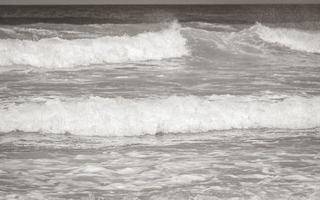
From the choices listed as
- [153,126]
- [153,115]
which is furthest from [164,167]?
[153,115]

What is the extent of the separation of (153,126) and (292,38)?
503 inches

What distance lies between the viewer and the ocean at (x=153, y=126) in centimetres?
548

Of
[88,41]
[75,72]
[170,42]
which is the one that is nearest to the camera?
[75,72]

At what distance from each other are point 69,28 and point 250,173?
1736 cm

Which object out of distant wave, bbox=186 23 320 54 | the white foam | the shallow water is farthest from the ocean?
the white foam

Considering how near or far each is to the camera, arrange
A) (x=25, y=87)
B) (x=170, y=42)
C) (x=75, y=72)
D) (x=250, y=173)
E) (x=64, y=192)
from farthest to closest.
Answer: (x=170, y=42) → (x=75, y=72) → (x=25, y=87) → (x=250, y=173) → (x=64, y=192)

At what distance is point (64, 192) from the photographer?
5.23 meters

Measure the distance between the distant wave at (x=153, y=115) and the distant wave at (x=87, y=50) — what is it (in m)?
5.61

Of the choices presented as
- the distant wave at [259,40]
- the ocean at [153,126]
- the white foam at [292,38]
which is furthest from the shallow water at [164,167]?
the white foam at [292,38]

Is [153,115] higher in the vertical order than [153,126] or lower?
higher

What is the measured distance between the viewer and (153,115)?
27.0 ft

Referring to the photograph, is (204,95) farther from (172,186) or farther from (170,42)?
(170,42)

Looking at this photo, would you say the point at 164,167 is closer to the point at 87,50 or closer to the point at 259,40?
the point at 87,50

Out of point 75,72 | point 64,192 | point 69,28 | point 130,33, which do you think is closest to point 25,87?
point 75,72
